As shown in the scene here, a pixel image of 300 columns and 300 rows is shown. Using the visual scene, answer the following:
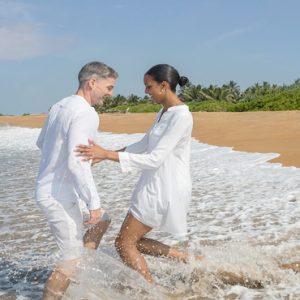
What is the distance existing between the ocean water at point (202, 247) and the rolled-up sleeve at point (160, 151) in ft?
2.29

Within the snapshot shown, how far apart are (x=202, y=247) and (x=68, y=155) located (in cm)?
266

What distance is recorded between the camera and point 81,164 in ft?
12.2

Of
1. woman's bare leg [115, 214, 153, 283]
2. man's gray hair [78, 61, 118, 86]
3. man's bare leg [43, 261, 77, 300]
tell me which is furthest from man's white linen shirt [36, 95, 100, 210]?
woman's bare leg [115, 214, 153, 283]

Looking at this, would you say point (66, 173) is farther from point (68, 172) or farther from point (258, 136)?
point (258, 136)

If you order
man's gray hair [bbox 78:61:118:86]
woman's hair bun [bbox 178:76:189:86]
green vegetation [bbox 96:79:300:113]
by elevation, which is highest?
man's gray hair [bbox 78:61:118:86]

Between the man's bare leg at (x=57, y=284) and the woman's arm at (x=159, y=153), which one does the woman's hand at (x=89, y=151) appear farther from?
the man's bare leg at (x=57, y=284)

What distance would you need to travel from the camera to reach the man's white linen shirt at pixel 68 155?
371 centimetres

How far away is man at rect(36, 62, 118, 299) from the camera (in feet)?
12.3

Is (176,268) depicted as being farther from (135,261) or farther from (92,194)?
(92,194)

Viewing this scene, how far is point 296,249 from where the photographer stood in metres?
5.59

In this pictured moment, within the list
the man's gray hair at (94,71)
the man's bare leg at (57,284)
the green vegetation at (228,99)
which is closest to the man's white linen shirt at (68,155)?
the man's gray hair at (94,71)

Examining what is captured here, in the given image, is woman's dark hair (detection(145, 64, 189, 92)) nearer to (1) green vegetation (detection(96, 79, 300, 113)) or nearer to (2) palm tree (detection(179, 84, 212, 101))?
(1) green vegetation (detection(96, 79, 300, 113))

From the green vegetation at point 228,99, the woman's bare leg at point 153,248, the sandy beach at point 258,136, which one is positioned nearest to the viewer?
the woman's bare leg at point 153,248

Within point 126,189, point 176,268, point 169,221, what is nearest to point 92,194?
point 169,221
